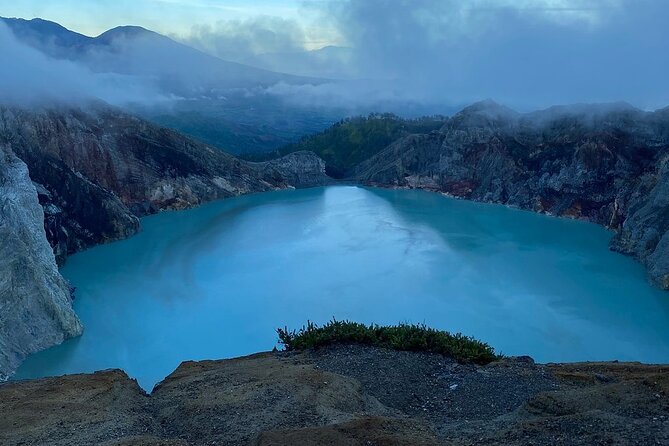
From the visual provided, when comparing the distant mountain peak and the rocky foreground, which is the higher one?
the distant mountain peak

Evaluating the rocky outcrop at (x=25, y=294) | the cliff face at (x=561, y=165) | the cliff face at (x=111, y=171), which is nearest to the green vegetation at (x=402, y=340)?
the rocky outcrop at (x=25, y=294)

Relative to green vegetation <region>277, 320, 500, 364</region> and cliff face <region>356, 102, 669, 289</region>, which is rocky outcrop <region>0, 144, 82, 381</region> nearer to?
green vegetation <region>277, 320, 500, 364</region>

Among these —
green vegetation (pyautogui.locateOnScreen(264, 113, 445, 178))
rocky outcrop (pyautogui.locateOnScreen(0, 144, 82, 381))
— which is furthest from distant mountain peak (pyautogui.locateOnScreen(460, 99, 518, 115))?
rocky outcrop (pyautogui.locateOnScreen(0, 144, 82, 381))

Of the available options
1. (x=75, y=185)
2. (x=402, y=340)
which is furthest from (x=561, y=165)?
(x=402, y=340)

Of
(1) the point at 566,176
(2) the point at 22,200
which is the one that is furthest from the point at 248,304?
(1) the point at 566,176

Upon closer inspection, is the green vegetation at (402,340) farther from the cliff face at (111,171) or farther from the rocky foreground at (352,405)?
the cliff face at (111,171)

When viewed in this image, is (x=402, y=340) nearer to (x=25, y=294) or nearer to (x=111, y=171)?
(x=25, y=294)

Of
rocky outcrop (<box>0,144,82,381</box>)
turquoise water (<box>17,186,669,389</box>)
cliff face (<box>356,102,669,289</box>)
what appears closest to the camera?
rocky outcrop (<box>0,144,82,381</box>)
